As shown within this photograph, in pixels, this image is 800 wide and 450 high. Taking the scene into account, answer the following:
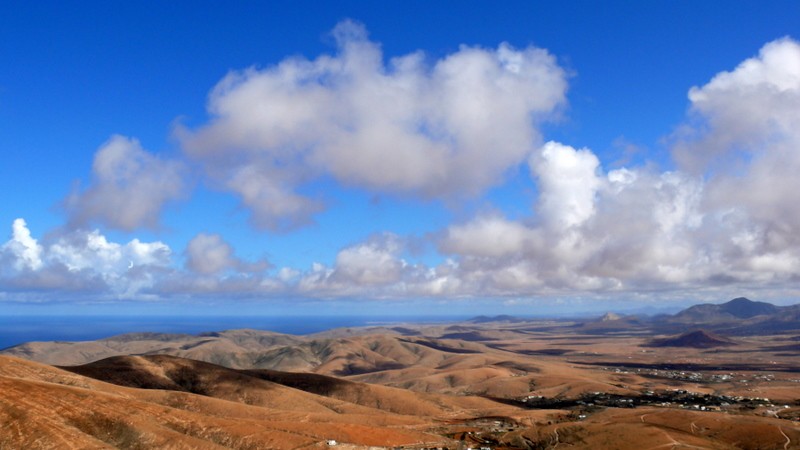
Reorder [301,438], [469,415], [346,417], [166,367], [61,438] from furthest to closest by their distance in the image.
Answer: [166,367]
[469,415]
[346,417]
[301,438]
[61,438]

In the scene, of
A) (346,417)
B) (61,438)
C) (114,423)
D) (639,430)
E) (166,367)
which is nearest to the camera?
(61,438)

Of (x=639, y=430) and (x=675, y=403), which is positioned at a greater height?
(x=639, y=430)

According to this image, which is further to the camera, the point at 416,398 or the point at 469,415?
the point at 416,398

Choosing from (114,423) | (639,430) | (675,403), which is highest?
(114,423)

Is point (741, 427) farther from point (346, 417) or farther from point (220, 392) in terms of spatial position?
point (220, 392)

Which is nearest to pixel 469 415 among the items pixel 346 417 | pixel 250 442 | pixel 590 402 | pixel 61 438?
pixel 346 417

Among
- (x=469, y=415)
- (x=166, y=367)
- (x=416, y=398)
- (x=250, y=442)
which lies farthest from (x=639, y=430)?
(x=166, y=367)

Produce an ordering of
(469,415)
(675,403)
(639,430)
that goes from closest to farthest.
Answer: (639,430)
(469,415)
(675,403)

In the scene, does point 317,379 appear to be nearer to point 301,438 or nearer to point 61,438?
point 301,438

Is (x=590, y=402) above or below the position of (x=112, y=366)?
below
